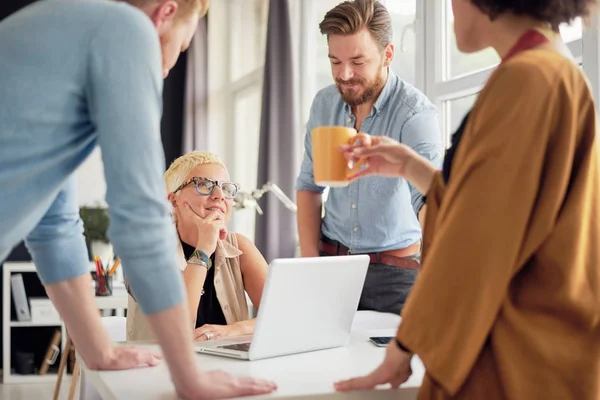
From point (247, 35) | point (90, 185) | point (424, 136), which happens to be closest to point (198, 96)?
point (247, 35)

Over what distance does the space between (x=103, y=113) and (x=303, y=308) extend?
2.08ft

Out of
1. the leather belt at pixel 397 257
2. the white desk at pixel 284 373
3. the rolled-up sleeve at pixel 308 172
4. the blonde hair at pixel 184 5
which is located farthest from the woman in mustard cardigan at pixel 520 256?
the rolled-up sleeve at pixel 308 172

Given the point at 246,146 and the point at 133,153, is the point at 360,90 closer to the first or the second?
the point at 133,153

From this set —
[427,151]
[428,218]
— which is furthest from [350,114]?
[428,218]

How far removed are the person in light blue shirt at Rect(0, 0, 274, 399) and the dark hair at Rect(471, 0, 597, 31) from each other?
510 millimetres

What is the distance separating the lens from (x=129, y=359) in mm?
1411

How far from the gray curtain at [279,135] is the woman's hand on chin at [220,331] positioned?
7.76 feet

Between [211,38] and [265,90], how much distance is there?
65.5 inches

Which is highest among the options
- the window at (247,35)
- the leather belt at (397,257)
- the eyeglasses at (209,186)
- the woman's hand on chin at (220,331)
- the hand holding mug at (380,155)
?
the window at (247,35)

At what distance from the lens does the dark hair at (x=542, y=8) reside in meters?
1.14

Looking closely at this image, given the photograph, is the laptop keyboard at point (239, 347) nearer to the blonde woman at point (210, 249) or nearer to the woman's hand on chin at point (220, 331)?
the woman's hand on chin at point (220, 331)

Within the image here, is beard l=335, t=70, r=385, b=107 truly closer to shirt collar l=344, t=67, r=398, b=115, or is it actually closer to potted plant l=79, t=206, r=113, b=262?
shirt collar l=344, t=67, r=398, b=115

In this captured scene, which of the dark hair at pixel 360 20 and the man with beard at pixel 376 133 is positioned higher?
the dark hair at pixel 360 20

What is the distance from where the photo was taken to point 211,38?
605cm
